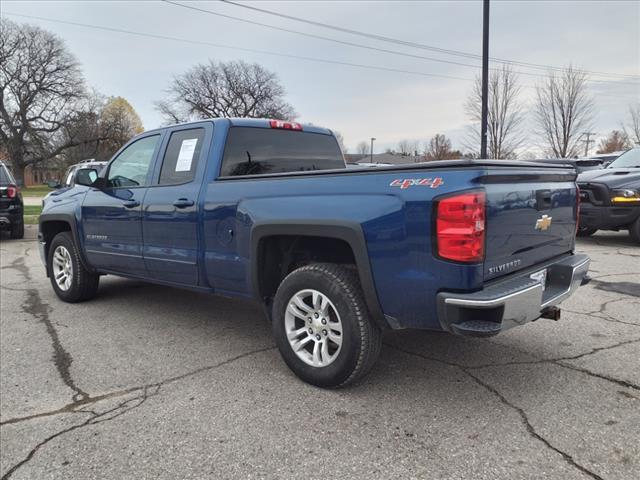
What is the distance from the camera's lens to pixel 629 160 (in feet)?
32.2

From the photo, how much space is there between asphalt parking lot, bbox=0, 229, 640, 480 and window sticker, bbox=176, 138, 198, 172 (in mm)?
1528

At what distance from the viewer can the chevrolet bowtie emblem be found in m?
3.09

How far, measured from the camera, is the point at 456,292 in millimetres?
2576

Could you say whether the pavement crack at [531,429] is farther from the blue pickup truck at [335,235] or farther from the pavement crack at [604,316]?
the pavement crack at [604,316]

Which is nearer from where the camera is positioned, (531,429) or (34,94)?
(531,429)

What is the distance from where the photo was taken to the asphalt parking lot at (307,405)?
243cm

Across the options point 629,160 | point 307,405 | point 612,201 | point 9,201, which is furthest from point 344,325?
point 9,201

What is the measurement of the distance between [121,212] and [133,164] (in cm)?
51

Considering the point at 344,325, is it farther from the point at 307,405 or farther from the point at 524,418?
the point at 524,418

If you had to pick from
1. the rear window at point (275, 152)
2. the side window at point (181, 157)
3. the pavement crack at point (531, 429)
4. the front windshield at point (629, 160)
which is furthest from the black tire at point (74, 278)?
the front windshield at point (629, 160)

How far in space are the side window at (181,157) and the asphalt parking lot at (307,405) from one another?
1.44 m

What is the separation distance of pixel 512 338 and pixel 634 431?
4.92 feet

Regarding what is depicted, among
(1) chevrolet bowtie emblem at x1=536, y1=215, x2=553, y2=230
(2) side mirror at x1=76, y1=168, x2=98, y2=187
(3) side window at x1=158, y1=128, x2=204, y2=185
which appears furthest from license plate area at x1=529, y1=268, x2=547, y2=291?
(2) side mirror at x1=76, y1=168, x2=98, y2=187

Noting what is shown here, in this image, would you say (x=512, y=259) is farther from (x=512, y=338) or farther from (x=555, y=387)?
(x=512, y=338)
